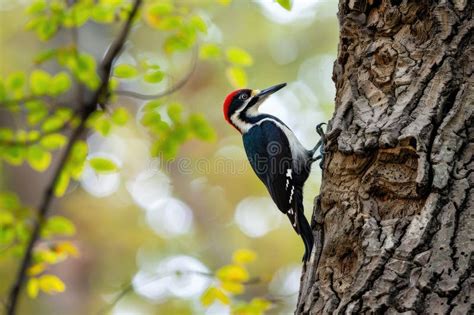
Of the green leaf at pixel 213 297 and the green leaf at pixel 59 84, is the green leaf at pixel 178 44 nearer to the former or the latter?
the green leaf at pixel 59 84

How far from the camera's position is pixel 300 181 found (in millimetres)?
3852

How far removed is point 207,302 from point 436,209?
6.07 ft

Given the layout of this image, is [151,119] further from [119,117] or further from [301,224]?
[301,224]

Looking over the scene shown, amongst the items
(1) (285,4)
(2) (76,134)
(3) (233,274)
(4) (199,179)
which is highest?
(4) (199,179)

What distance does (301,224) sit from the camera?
9.95ft

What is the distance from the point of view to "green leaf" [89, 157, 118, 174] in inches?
135

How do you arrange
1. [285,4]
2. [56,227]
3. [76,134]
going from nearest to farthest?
[285,4] → [76,134] → [56,227]

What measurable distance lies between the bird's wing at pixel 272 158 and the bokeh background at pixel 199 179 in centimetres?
326

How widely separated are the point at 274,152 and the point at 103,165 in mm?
1159

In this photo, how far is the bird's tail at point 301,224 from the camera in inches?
99.0

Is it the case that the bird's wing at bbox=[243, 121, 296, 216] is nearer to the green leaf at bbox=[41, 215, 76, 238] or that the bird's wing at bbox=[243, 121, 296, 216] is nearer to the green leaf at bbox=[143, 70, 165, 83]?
the green leaf at bbox=[143, 70, 165, 83]

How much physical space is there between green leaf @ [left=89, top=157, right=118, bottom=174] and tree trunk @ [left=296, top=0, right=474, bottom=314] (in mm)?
1438

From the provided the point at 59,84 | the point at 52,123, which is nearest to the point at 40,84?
the point at 59,84

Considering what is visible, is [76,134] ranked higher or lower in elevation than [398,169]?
higher
